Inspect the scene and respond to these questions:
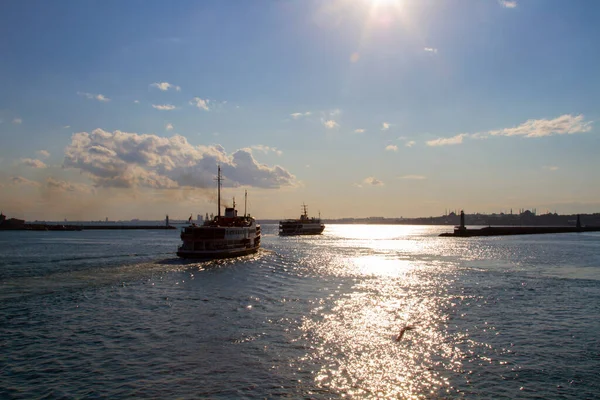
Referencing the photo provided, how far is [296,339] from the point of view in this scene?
73.9 ft

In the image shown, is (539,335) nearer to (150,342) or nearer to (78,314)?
(150,342)

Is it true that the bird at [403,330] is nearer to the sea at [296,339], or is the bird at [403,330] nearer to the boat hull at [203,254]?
the sea at [296,339]

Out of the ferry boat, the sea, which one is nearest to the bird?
the sea

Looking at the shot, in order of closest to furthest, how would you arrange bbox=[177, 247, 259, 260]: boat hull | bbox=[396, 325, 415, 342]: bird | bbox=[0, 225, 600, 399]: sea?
bbox=[0, 225, 600, 399]: sea
bbox=[396, 325, 415, 342]: bird
bbox=[177, 247, 259, 260]: boat hull

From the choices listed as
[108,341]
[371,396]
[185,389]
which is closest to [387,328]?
[371,396]

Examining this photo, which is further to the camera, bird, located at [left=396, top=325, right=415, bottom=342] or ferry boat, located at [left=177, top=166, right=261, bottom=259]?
ferry boat, located at [left=177, top=166, right=261, bottom=259]

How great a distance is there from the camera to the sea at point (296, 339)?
16250 mm

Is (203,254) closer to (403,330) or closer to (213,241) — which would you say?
(213,241)

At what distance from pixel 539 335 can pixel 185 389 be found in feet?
63.2

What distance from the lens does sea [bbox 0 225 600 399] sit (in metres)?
16.2

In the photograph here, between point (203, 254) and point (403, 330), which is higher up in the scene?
point (203, 254)

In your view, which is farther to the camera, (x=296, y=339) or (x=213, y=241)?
(x=213, y=241)

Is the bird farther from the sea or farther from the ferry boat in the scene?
the ferry boat

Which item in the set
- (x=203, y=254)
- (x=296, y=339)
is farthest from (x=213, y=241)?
(x=296, y=339)
